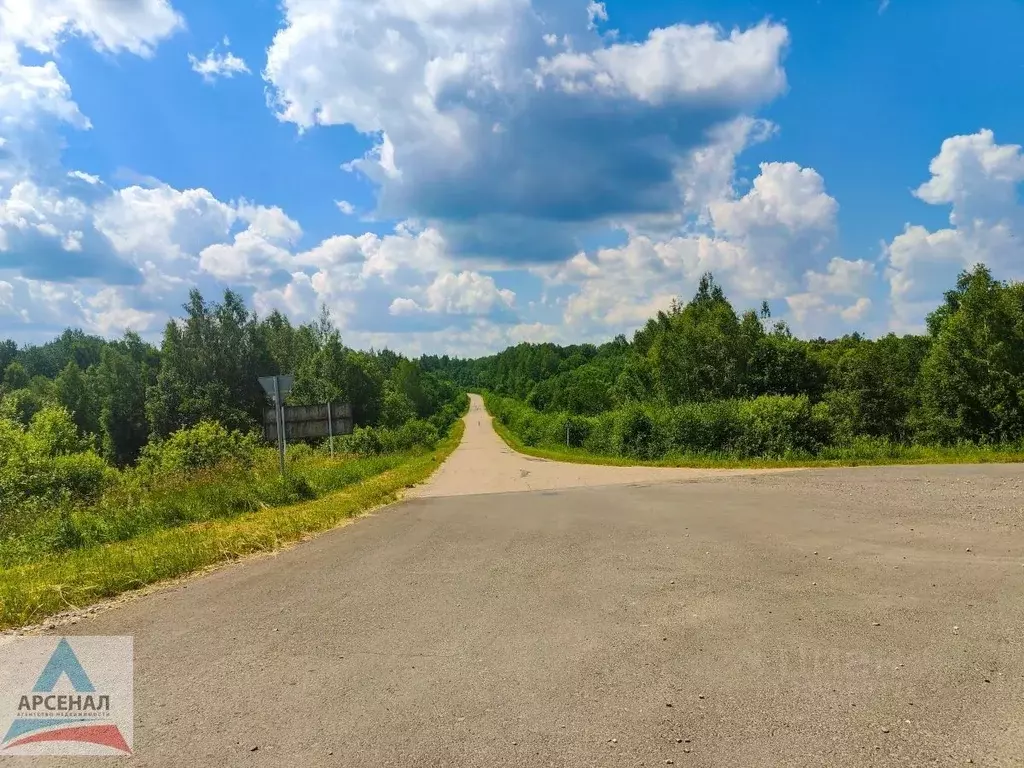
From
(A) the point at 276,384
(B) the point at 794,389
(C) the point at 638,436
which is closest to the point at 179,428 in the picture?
(C) the point at 638,436

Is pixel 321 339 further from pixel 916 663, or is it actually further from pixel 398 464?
pixel 916 663

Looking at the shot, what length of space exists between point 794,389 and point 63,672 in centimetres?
5149

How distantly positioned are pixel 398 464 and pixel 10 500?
16479mm

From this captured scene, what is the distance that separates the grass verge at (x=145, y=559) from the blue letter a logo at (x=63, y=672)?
4.70 ft

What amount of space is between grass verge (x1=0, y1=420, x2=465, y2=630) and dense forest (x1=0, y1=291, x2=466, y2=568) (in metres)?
1.27

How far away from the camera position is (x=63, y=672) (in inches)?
195

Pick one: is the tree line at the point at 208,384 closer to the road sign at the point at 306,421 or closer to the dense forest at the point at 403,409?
the dense forest at the point at 403,409

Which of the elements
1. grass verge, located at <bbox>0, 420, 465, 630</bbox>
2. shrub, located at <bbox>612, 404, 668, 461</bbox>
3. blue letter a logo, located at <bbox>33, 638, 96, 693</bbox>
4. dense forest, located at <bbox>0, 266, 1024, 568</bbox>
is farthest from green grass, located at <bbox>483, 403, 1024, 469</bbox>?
blue letter a logo, located at <bbox>33, 638, 96, 693</bbox>

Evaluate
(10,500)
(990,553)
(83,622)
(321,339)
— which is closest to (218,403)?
(321,339)

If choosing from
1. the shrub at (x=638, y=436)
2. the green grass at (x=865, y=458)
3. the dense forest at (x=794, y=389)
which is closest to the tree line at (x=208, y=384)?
the dense forest at (x=794, y=389)

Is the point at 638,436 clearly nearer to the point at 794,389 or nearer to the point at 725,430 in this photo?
the point at 725,430

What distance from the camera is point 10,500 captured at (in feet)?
43.6

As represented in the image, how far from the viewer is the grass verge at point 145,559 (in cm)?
684

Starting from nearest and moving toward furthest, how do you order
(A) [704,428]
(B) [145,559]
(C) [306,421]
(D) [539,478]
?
1. (B) [145,559]
2. (C) [306,421]
3. (D) [539,478]
4. (A) [704,428]
